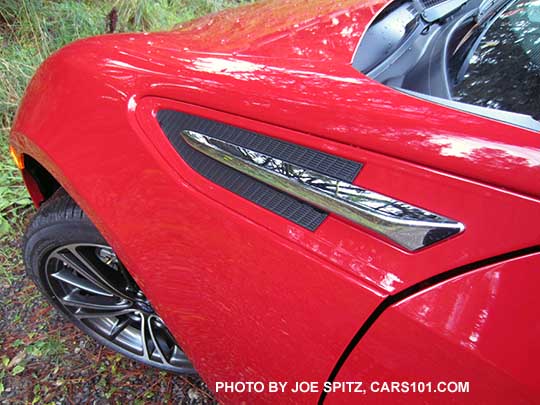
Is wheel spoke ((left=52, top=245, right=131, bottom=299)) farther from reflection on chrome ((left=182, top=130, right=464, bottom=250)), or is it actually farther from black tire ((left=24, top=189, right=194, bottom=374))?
reflection on chrome ((left=182, top=130, right=464, bottom=250))

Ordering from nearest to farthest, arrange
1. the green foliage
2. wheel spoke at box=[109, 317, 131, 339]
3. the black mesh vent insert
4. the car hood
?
1. the black mesh vent insert
2. the car hood
3. wheel spoke at box=[109, 317, 131, 339]
4. the green foliage

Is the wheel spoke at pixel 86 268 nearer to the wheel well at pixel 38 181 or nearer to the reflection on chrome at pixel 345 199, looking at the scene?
the wheel well at pixel 38 181

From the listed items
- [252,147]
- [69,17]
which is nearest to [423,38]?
[252,147]

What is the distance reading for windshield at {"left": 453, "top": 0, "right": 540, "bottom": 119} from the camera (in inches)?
39.9

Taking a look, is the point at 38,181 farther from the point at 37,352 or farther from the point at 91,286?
the point at 37,352

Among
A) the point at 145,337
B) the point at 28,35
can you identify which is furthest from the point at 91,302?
the point at 28,35

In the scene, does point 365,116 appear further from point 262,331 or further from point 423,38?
point 423,38

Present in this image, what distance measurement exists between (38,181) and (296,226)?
1.30m

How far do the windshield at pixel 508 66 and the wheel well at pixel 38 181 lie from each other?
151 cm

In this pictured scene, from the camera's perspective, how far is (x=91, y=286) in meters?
1.76

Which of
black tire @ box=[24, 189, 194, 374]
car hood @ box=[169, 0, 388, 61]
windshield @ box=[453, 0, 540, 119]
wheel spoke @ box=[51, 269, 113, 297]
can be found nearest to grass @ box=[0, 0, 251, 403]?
black tire @ box=[24, 189, 194, 374]

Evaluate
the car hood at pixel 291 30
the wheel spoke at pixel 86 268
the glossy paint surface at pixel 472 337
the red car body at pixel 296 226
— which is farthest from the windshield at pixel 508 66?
the wheel spoke at pixel 86 268

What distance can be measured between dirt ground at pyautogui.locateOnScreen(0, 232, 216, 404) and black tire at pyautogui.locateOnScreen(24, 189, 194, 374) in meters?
0.12

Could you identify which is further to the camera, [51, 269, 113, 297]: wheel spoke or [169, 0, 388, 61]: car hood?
[51, 269, 113, 297]: wheel spoke
